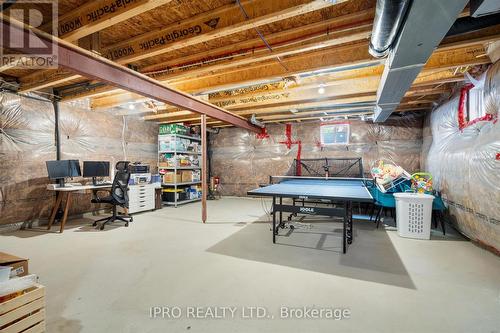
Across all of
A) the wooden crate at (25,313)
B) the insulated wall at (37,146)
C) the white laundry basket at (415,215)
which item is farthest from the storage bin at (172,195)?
the white laundry basket at (415,215)

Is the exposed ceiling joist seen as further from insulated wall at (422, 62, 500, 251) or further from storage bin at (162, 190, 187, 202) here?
storage bin at (162, 190, 187, 202)

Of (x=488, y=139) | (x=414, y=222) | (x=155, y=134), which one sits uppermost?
(x=155, y=134)

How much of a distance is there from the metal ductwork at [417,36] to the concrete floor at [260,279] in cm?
223

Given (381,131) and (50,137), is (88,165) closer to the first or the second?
(50,137)

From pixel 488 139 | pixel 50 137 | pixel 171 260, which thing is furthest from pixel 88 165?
pixel 488 139

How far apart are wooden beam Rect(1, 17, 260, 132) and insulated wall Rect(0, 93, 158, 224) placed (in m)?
2.95

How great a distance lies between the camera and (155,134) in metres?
7.03

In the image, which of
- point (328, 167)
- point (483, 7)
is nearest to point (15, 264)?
point (483, 7)

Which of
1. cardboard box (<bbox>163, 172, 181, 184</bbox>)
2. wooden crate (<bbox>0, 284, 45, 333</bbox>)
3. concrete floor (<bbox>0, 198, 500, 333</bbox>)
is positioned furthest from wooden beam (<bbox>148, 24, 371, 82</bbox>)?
cardboard box (<bbox>163, 172, 181, 184</bbox>)

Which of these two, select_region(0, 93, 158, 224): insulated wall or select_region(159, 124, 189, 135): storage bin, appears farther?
select_region(159, 124, 189, 135): storage bin

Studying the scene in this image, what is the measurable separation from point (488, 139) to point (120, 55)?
483 cm

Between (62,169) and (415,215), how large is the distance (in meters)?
6.35

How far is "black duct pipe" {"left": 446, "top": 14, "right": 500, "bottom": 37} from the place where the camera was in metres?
2.02

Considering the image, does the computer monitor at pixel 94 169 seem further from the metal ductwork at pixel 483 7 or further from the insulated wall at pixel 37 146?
the metal ductwork at pixel 483 7
